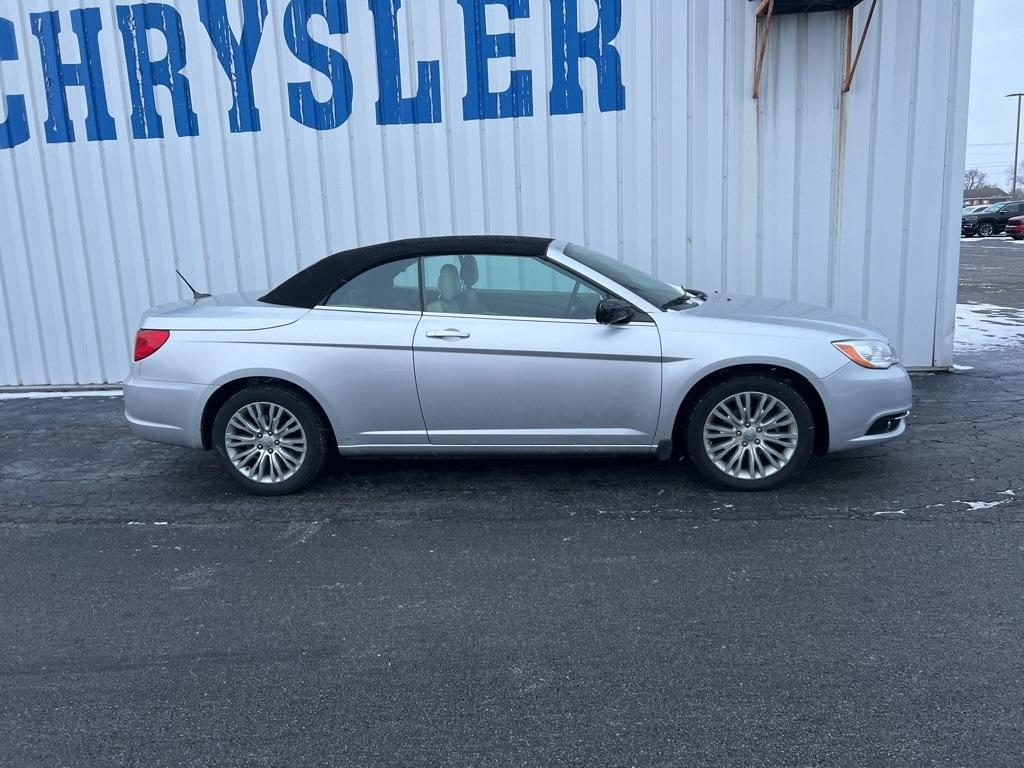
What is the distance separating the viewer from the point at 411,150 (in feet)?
26.6

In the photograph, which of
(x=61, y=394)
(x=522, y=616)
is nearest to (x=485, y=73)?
(x=61, y=394)

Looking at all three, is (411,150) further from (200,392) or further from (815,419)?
(815,419)

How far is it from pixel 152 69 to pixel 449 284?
16.2 feet

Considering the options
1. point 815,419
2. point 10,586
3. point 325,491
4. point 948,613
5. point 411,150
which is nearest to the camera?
point 948,613

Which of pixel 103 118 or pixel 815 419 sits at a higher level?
pixel 103 118

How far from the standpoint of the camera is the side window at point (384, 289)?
5.16 m

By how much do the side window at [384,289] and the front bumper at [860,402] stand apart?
2531 mm

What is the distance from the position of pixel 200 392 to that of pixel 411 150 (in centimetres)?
391

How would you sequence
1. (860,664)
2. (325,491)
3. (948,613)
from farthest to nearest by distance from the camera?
(325,491) < (948,613) < (860,664)

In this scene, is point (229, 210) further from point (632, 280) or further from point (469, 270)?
point (632, 280)

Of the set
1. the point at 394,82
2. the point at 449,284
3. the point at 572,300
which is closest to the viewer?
the point at 572,300

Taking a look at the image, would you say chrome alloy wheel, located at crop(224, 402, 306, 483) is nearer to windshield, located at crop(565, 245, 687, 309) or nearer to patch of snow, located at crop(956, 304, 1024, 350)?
windshield, located at crop(565, 245, 687, 309)

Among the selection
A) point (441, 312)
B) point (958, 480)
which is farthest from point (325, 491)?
point (958, 480)

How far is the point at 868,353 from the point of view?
4906mm
